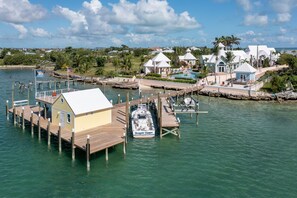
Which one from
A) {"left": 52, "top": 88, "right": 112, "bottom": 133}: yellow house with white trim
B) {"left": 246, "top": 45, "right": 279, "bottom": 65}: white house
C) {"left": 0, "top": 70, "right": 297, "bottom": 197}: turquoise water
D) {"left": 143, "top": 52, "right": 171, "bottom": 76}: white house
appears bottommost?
{"left": 0, "top": 70, "right": 297, "bottom": 197}: turquoise water

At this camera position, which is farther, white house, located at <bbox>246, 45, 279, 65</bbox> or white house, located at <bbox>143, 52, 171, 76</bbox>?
white house, located at <bbox>246, 45, 279, 65</bbox>

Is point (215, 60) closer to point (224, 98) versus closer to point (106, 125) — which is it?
point (224, 98)

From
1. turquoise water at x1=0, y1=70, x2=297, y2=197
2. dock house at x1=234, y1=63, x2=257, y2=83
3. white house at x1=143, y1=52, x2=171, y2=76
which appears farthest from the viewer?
white house at x1=143, y1=52, x2=171, y2=76

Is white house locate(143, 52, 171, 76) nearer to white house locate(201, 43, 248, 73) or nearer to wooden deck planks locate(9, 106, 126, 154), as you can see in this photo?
white house locate(201, 43, 248, 73)

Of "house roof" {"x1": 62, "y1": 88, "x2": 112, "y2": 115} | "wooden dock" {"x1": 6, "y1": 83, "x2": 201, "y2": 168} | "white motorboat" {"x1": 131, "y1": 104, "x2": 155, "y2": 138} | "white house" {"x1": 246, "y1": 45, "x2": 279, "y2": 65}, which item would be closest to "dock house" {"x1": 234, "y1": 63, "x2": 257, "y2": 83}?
"wooden dock" {"x1": 6, "y1": 83, "x2": 201, "y2": 168}

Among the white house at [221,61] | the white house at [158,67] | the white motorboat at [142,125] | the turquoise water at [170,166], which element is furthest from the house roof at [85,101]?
the white house at [221,61]

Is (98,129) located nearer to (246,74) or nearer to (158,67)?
(246,74)
